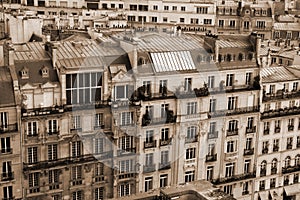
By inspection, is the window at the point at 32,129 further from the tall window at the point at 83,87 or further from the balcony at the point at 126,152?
the balcony at the point at 126,152

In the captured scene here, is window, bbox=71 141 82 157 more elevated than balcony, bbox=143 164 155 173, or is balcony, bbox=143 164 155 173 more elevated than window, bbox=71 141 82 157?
window, bbox=71 141 82 157

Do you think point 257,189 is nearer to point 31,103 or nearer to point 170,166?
point 170,166

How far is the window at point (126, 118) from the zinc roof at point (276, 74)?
25.6 metres

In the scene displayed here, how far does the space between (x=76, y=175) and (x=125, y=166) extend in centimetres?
724

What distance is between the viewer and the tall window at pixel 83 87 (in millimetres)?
76688

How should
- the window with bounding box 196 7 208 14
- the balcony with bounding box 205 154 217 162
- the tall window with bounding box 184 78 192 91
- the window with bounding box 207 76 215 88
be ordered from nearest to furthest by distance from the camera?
the tall window with bounding box 184 78 192 91, the window with bounding box 207 76 215 88, the balcony with bounding box 205 154 217 162, the window with bounding box 196 7 208 14

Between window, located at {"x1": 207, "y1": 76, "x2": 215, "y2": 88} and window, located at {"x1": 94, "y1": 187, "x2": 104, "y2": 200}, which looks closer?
window, located at {"x1": 94, "y1": 187, "x2": 104, "y2": 200}

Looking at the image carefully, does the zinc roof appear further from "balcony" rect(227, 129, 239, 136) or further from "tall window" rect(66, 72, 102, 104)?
"tall window" rect(66, 72, 102, 104)

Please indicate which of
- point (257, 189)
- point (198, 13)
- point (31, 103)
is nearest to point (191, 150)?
point (257, 189)

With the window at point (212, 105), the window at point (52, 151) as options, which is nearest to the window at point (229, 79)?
the window at point (212, 105)

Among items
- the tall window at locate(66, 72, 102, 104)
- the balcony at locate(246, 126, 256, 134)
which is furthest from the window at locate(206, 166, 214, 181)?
the tall window at locate(66, 72, 102, 104)

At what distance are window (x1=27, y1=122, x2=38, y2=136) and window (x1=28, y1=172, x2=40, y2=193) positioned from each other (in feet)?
17.7

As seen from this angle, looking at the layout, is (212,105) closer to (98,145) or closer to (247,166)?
(247,166)

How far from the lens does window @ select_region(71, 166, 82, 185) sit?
78.6m
